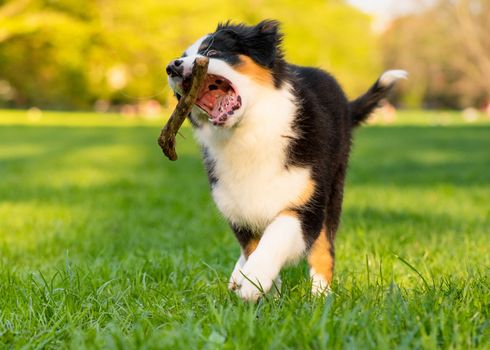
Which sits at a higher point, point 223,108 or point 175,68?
point 175,68

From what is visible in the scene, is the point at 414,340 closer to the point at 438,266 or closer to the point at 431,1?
the point at 438,266

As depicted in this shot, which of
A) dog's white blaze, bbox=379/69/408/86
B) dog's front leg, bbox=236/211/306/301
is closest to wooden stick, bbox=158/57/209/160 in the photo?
dog's front leg, bbox=236/211/306/301

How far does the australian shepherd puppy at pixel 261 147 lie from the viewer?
2.81 metres

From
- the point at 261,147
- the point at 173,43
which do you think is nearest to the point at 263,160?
the point at 261,147

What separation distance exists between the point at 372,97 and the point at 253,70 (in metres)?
1.49

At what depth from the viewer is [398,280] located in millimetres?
3334

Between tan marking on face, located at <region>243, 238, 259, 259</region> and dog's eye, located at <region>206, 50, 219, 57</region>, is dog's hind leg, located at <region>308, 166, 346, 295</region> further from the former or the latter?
dog's eye, located at <region>206, 50, 219, 57</region>

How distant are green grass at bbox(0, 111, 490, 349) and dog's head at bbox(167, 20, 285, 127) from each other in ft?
2.44

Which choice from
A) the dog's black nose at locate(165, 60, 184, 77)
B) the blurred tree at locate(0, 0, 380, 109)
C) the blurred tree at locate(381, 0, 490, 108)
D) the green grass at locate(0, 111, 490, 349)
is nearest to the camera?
→ the green grass at locate(0, 111, 490, 349)

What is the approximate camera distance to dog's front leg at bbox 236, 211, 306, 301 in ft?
8.69

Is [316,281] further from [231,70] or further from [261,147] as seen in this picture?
[231,70]

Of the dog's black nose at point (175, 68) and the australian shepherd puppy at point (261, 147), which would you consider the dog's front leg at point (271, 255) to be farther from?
the dog's black nose at point (175, 68)

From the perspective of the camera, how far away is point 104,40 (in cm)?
3534

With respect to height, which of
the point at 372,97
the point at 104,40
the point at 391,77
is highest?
the point at 391,77
